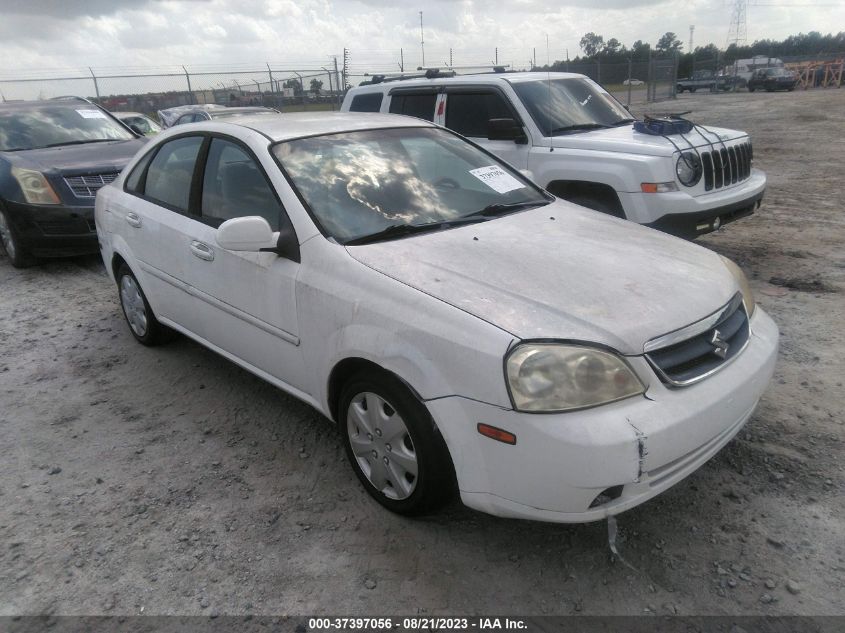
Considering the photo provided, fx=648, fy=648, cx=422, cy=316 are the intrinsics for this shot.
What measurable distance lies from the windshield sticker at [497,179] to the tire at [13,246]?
542cm

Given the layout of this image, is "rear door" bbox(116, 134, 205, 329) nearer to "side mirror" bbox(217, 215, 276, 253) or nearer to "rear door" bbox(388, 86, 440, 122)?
"side mirror" bbox(217, 215, 276, 253)

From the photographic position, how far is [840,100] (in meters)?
23.2

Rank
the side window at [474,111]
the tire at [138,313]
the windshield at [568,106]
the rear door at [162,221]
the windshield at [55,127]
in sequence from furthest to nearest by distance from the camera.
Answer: the windshield at [55,127]
the side window at [474,111]
the windshield at [568,106]
the tire at [138,313]
the rear door at [162,221]

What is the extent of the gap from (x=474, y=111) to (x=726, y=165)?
2416 mm

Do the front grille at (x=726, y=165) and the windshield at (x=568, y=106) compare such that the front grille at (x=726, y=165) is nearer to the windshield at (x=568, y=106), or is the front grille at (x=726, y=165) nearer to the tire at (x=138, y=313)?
the windshield at (x=568, y=106)

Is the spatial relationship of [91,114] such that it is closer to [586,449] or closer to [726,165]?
[726,165]

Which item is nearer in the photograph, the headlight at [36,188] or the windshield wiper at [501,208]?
the windshield wiper at [501,208]

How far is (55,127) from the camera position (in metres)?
7.79

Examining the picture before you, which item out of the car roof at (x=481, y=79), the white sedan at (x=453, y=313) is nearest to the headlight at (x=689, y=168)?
the car roof at (x=481, y=79)

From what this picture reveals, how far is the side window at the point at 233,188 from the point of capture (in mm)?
3279

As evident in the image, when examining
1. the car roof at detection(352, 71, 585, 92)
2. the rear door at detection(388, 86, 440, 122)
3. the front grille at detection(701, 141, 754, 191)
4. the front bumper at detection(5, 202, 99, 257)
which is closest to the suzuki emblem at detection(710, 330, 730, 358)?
the front grille at detection(701, 141, 754, 191)

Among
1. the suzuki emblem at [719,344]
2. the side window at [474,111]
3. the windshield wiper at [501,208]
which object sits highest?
the side window at [474,111]

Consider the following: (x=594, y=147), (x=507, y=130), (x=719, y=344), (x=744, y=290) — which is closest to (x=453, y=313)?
(x=719, y=344)

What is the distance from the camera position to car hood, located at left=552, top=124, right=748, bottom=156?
544 cm
